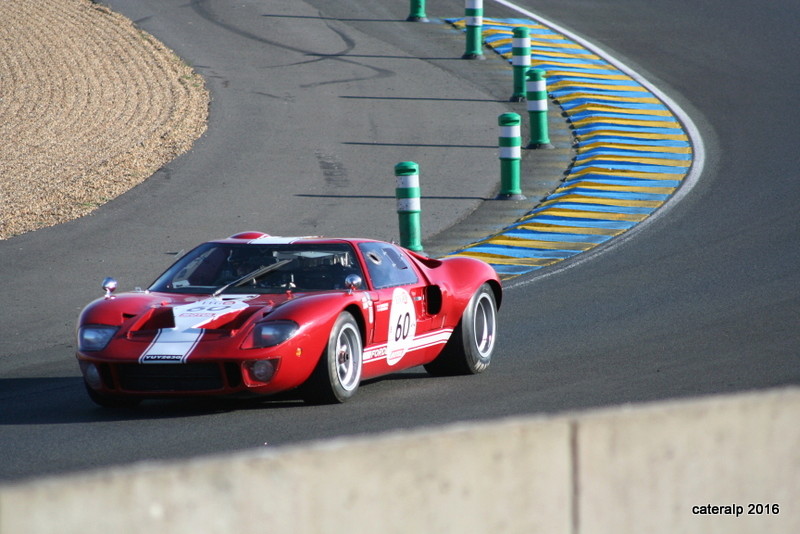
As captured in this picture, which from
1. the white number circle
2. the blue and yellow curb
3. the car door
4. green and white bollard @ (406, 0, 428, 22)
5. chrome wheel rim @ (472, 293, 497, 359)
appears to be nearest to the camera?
the car door

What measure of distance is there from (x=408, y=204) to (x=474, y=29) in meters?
9.45

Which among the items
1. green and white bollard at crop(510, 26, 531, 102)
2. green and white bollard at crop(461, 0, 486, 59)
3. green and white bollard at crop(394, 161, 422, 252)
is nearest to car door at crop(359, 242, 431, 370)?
green and white bollard at crop(394, 161, 422, 252)

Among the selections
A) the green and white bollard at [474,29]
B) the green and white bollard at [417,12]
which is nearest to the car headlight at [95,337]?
the green and white bollard at [474,29]

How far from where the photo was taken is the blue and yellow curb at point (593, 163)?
13078 millimetres

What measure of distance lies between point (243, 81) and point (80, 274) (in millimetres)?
9291

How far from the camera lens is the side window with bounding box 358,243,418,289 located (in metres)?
8.30

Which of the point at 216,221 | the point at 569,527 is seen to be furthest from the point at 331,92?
the point at 569,527

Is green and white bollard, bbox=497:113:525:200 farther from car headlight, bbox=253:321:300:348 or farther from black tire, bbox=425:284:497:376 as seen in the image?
car headlight, bbox=253:321:300:348

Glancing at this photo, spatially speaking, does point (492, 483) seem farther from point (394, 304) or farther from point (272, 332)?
point (394, 304)

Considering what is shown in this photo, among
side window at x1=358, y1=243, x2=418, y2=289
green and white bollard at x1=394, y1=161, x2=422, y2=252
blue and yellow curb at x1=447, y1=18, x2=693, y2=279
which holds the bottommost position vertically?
blue and yellow curb at x1=447, y1=18, x2=693, y2=279

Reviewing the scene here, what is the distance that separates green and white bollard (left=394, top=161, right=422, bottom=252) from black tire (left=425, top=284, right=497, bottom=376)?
369 cm

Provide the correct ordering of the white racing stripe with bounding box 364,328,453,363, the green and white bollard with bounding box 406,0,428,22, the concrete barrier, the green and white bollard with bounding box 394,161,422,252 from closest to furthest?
the concrete barrier → the white racing stripe with bounding box 364,328,453,363 → the green and white bollard with bounding box 394,161,422,252 → the green and white bollard with bounding box 406,0,428,22

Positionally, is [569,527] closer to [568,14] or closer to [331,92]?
[331,92]

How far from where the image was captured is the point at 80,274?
12016 mm
